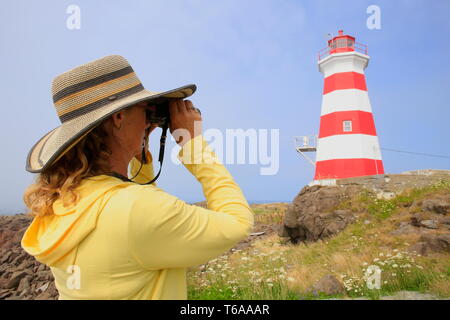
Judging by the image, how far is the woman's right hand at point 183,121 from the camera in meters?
1.15

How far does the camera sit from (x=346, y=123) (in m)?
12.5

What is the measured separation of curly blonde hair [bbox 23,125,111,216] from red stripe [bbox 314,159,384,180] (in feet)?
39.4

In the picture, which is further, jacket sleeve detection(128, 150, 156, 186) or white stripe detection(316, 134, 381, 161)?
white stripe detection(316, 134, 381, 161)

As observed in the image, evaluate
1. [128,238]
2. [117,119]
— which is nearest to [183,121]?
[117,119]

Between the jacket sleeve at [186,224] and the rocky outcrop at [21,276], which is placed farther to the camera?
the rocky outcrop at [21,276]

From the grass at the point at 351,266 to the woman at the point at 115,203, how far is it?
303 cm

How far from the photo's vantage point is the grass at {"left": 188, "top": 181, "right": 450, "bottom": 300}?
13.1 feet

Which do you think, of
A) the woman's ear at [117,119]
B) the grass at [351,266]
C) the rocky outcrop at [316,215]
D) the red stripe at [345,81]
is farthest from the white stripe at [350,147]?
the woman's ear at [117,119]

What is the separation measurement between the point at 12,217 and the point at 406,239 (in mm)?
11366

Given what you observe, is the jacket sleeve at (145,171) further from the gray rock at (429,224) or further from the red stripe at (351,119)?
the red stripe at (351,119)

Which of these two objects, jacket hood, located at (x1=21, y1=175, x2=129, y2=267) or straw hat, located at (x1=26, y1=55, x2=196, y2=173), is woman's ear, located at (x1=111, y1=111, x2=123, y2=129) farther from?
jacket hood, located at (x1=21, y1=175, x2=129, y2=267)

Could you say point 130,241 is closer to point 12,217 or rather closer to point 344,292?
point 344,292

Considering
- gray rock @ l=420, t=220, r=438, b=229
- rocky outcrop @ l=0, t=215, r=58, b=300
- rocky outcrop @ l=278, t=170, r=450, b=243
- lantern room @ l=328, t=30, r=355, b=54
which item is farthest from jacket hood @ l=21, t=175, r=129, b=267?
lantern room @ l=328, t=30, r=355, b=54
